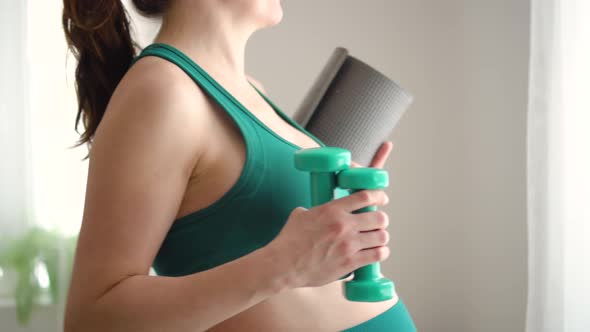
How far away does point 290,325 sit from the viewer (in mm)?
761

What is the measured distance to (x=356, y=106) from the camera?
1.00m

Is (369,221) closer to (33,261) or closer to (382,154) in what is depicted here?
(382,154)

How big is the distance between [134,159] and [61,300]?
2.30m

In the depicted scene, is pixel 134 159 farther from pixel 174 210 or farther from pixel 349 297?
pixel 349 297

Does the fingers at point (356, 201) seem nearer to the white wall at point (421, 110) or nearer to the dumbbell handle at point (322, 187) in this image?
the dumbbell handle at point (322, 187)

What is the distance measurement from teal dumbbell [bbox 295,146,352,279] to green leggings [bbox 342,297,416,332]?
190mm

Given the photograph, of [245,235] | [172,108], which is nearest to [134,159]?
[172,108]

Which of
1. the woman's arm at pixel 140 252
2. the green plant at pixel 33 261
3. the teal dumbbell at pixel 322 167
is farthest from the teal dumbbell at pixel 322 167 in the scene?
the green plant at pixel 33 261

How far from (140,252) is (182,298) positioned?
0.22 feet

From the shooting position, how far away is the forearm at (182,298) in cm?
62

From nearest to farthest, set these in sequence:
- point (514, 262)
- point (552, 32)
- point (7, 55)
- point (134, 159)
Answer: point (134, 159)
point (552, 32)
point (514, 262)
point (7, 55)

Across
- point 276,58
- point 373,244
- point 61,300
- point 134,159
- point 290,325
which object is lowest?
point 61,300

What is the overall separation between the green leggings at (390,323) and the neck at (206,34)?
0.40 m

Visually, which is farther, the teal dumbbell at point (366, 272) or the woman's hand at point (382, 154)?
the woman's hand at point (382, 154)
